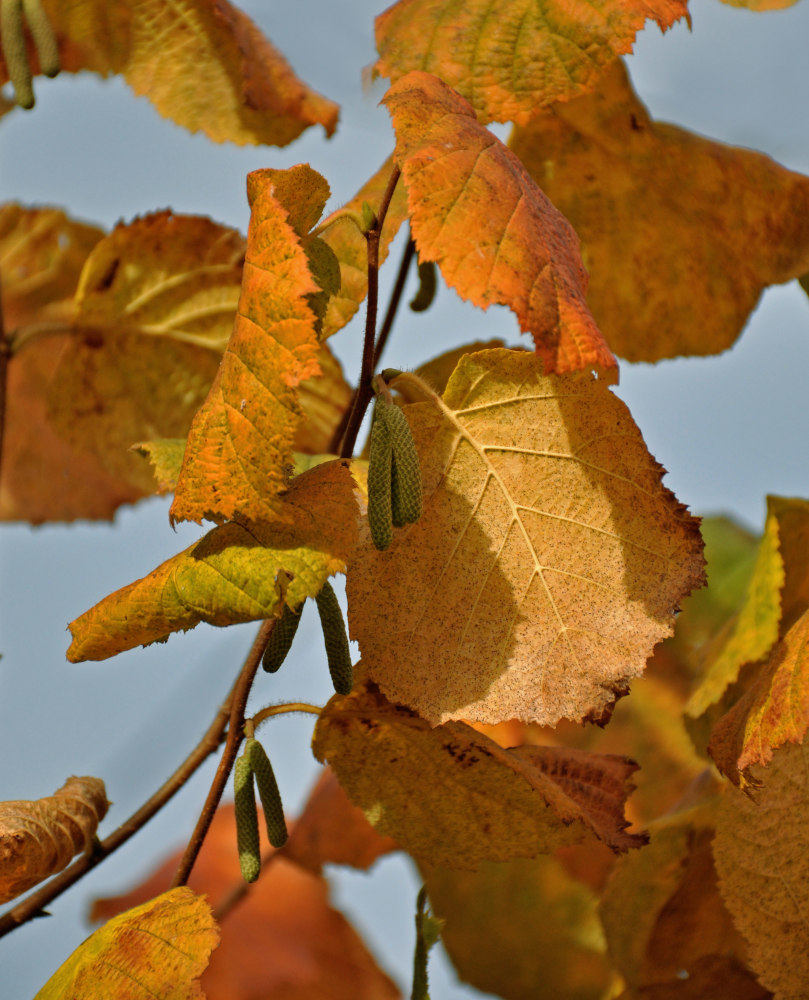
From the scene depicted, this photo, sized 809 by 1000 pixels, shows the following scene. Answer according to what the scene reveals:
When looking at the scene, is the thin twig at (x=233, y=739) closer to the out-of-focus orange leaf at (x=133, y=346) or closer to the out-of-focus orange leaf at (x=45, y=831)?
the out-of-focus orange leaf at (x=45, y=831)

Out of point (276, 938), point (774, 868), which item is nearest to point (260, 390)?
point (774, 868)

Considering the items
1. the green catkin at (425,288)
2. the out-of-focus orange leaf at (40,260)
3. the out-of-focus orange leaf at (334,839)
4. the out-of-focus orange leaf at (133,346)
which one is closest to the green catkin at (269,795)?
the green catkin at (425,288)

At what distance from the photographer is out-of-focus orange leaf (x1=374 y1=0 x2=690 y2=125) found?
0.70 metres

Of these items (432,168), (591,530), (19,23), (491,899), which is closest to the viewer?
(432,168)

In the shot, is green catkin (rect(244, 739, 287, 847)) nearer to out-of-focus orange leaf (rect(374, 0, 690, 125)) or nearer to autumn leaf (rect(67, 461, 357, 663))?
autumn leaf (rect(67, 461, 357, 663))

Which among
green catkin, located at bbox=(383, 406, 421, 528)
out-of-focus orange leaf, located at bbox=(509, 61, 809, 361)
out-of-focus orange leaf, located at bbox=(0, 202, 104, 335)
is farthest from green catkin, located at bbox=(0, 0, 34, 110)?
green catkin, located at bbox=(383, 406, 421, 528)

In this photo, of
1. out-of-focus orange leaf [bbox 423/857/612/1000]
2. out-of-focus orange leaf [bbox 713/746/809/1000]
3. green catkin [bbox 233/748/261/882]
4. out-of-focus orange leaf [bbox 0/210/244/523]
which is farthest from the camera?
out-of-focus orange leaf [bbox 423/857/612/1000]

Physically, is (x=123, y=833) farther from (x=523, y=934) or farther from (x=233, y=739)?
(x=523, y=934)

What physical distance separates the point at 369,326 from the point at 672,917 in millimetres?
571

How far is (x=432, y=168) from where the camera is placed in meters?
0.54

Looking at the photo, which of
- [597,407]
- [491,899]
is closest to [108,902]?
[491,899]

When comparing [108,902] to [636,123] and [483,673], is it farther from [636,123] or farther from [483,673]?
[636,123]

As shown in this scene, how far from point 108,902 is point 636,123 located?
1111mm

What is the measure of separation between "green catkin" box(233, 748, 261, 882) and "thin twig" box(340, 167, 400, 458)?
0.62 ft
